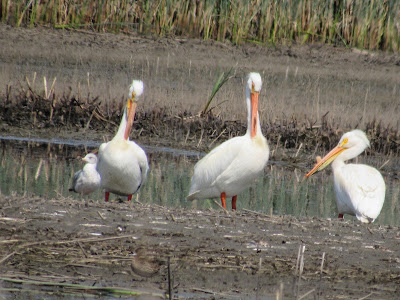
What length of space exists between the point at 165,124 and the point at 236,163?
4.58m

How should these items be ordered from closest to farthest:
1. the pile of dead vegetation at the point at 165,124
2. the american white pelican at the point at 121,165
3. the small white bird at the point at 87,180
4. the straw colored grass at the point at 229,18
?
the american white pelican at the point at 121,165 → the small white bird at the point at 87,180 → the pile of dead vegetation at the point at 165,124 → the straw colored grass at the point at 229,18

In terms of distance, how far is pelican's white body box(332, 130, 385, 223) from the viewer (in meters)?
7.57

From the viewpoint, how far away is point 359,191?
25.5 feet

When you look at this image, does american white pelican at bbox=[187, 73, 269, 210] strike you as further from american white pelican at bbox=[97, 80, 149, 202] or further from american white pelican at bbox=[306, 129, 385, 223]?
american white pelican at bbox=[306, 129, 385, 223]

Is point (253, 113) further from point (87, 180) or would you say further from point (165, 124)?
point (165, 124)

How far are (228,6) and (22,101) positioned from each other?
6.51 meters

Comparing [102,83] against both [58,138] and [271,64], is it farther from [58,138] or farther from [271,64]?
[271,64]

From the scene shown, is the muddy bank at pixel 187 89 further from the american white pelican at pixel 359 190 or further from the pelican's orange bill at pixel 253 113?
the american white pelican at pixel 359 190

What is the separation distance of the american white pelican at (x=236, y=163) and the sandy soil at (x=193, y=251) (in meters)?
1.27

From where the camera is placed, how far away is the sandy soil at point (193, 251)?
507cm

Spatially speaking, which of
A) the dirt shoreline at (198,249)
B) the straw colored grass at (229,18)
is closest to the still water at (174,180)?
the dirt shoreline at (198,249)

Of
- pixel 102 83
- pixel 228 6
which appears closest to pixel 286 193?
pixel 102 83

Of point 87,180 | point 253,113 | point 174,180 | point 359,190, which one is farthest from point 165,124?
point 359,190

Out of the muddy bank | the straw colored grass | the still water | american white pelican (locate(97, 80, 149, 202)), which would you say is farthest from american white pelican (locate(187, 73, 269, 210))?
the straw colored grass
